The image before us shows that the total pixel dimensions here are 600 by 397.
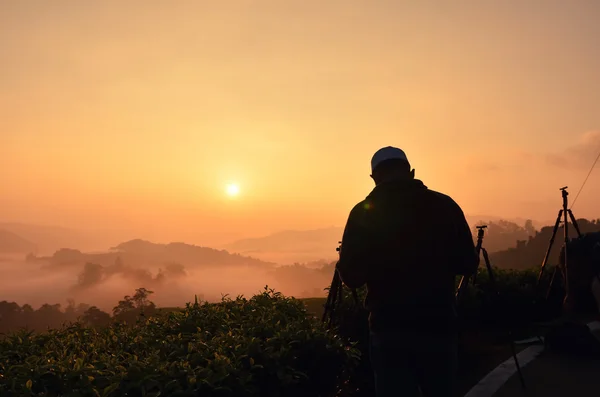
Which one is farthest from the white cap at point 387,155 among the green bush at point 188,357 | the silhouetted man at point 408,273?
the green bush at point 188,357

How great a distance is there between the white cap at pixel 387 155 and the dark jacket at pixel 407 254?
211 mm

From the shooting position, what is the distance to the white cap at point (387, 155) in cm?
404

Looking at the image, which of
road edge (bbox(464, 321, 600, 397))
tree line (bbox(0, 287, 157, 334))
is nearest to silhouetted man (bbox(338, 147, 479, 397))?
tree line (bbox(0, 287, 157, 334))

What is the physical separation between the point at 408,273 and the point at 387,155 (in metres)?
0.90

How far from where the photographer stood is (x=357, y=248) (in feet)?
12.9

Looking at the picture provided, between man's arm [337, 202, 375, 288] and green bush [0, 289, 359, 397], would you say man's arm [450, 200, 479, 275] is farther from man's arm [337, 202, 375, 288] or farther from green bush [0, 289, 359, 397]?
green bush [0, 289, 359, 397]

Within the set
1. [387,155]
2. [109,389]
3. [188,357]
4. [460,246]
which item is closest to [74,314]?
[188,357]

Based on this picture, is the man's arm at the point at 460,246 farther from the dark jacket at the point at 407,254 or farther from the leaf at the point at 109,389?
Result: the leaf at the point at 109,389

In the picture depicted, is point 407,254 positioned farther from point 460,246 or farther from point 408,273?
point 460,246

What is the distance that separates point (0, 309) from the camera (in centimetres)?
8888

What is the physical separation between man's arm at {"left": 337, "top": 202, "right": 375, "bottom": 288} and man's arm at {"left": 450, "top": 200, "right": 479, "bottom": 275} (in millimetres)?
607

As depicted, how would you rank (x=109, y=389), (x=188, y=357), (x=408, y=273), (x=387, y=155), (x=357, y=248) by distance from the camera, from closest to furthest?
(x=109, y=389) → (x=408, y=273) → (x=357, y=248) → (x=387, y=155) → (x=188, y=357)

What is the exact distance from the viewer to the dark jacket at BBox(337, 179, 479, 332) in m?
3.77

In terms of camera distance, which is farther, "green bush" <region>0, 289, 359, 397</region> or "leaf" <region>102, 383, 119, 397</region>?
"green bush" <region>0, 289, 359, 397</region>
